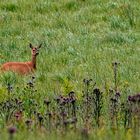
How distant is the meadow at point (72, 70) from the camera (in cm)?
585

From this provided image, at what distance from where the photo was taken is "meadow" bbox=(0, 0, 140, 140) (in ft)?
19.2

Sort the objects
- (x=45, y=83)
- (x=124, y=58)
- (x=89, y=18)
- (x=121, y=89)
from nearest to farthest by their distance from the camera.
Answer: (x=121, y=89) < (x=45, y=83) < (x=124, y=58) < (x=89, y=18)

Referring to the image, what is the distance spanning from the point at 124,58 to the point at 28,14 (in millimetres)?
5273

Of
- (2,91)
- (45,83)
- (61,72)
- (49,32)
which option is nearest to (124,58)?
(61,72)

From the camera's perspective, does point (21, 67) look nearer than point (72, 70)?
No

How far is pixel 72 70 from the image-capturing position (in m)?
11.0

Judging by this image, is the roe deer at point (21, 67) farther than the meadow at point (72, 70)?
Yes

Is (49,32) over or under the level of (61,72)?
over

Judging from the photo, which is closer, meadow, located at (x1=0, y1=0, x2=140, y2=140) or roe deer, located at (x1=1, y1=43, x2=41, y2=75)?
meadow, located at (x1=0, y1=0, x2=140, y2=140)

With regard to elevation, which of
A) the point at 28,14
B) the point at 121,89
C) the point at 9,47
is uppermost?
the point at 28,14

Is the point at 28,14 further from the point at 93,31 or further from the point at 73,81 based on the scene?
the point at 73,81

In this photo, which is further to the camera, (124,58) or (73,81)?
(124,58)

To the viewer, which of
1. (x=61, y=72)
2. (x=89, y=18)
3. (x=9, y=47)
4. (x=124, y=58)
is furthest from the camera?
(x=89, y=18)

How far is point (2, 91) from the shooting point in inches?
311
